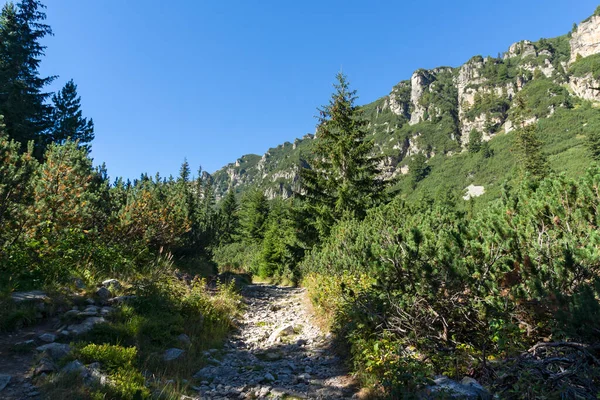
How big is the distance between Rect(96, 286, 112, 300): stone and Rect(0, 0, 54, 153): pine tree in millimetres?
21843

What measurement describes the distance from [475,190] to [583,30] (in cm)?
10673

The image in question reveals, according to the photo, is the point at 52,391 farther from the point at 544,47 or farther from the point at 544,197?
the point at 544,47

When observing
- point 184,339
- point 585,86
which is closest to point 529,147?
point 184,339

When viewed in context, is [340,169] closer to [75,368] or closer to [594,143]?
[75,368]

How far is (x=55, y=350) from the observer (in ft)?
13.6

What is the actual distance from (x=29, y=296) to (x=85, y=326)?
133cm

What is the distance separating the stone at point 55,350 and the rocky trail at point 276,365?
197 centimetres

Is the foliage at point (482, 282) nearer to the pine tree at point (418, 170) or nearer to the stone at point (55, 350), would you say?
the stone at point (55, 350)

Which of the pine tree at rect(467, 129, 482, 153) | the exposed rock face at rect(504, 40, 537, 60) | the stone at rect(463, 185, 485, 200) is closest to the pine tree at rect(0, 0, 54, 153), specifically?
the stone at rect(463, 185, 485, 200)

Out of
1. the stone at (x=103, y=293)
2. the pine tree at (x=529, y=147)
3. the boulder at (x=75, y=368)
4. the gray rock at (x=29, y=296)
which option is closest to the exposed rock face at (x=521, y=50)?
the pine tree at (x=529, y=147)

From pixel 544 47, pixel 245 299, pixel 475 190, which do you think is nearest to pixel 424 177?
pixel 475 190

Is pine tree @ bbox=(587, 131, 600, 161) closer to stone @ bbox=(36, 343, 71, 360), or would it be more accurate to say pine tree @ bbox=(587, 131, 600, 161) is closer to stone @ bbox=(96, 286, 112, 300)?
stone @ bbox=(96, 286, 112, 300)

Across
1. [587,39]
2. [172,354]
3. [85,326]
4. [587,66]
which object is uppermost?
[587,39]

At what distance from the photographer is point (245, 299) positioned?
1162 centimetres
